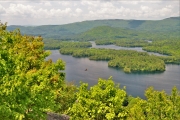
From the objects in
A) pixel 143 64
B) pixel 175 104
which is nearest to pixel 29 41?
pixel 175 104

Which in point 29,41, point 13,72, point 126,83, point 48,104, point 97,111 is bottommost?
point 126,83

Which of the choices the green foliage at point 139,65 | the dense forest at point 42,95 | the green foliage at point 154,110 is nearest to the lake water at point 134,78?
the green foliage at point 139,65

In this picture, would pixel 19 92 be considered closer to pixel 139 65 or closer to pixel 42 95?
pixel 42 95

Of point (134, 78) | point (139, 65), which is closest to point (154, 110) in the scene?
point (134, 78)

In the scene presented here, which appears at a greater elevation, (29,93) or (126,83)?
(29,93)

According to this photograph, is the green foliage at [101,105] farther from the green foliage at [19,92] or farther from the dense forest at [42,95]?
the green foliage at [19,92]

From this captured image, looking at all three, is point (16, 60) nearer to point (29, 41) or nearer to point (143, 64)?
point (29, 41)

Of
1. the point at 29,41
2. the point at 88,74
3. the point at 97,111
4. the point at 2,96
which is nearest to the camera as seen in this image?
the point at 2,96

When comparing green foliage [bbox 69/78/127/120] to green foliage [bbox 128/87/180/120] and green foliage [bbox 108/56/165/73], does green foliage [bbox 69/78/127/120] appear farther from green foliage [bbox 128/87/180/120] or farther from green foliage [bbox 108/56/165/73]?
green foliage [bbox 108/56/165/73]

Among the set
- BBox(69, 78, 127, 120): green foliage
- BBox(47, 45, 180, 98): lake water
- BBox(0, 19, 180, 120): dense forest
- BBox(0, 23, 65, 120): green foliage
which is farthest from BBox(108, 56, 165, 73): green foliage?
BBox(0, 23, 65, 120): green foliage
